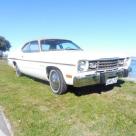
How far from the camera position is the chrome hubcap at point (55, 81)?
6.64 meters

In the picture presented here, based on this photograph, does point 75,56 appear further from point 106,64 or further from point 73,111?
point 73,111

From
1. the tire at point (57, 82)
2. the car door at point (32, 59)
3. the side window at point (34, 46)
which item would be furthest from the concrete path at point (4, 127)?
the side window at point (34, 46)

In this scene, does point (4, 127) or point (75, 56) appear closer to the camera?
point (4, 127)

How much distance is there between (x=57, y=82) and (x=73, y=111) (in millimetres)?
1512

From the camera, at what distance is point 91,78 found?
19.8 ft

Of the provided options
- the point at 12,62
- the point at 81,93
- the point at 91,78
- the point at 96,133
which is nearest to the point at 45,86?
the point at 81,93

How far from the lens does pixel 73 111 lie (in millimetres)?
5281

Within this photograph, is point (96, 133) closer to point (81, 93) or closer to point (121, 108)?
point (121, 108)

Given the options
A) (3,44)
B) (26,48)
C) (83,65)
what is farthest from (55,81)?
(3,44)

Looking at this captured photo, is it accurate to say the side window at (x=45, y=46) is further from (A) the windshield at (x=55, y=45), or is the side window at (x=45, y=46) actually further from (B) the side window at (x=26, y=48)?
(B) the side window at (x=26, y=48)

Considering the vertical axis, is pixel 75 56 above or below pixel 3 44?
above

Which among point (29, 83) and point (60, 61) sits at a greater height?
point (60, 61)

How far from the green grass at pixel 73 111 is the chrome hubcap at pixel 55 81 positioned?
24 cm

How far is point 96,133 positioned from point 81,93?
2.65m
